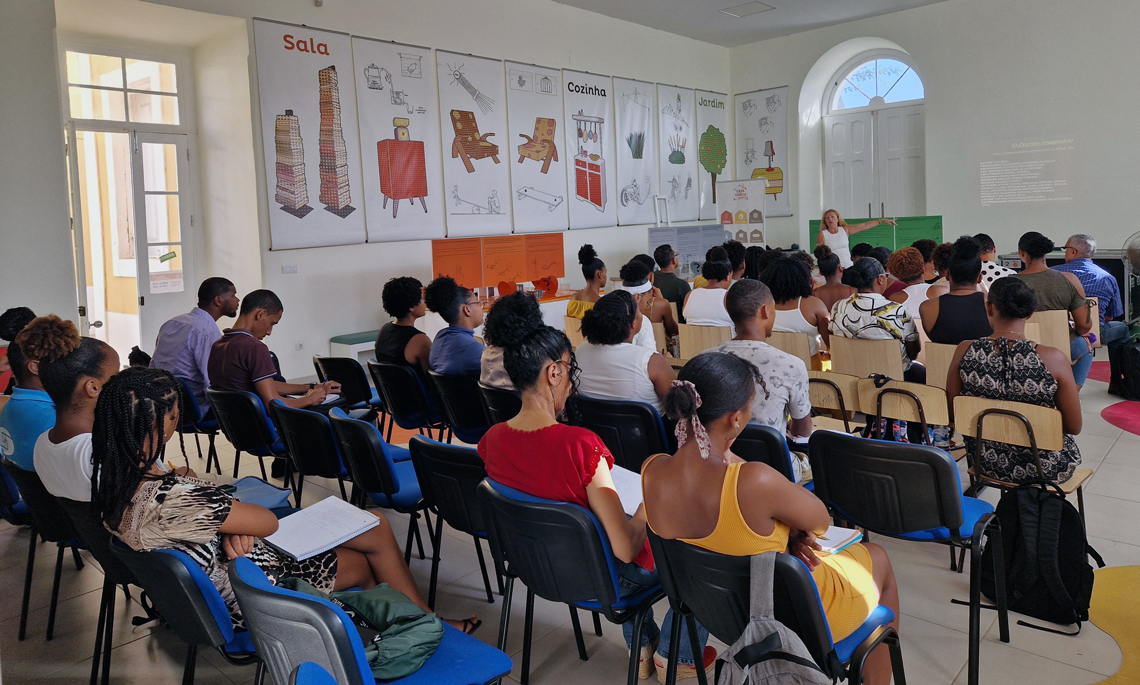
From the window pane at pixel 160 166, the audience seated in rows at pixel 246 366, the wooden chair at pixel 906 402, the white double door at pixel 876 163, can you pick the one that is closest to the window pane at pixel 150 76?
the window pane at pixel 160 166

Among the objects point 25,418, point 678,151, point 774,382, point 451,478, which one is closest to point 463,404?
point 451,478

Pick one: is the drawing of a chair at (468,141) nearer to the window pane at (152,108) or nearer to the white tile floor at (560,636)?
the window pane at (152,108)

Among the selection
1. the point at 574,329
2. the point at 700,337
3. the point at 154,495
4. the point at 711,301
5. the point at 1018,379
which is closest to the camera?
the point at 154,495

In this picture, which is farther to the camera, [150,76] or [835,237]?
[835,237]

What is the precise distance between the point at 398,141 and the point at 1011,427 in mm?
6554

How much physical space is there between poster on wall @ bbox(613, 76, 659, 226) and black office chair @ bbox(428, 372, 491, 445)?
694cm

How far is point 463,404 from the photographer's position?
4.15 metres

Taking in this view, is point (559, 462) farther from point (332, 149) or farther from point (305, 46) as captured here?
→ point (305, 46)

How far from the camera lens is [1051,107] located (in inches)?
375

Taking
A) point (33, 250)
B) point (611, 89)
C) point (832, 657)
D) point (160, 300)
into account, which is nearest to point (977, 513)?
point (832, 657)

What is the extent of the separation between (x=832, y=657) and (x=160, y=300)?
23.5 ft

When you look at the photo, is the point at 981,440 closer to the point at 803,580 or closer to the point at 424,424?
the point at 803,580

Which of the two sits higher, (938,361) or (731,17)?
(731,17)

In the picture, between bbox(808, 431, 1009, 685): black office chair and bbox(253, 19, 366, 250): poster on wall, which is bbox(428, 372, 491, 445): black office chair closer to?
bbox(808, 431, 1009, 685): black office chair
